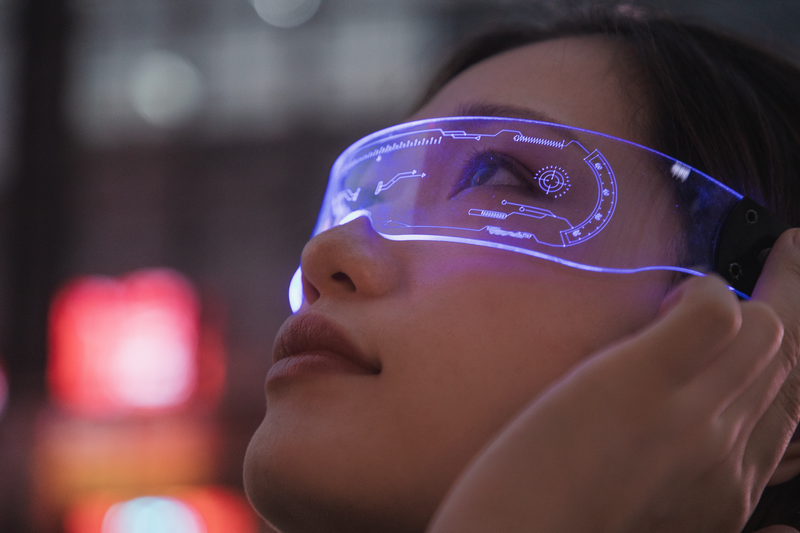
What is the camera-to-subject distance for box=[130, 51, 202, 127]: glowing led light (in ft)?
24.0

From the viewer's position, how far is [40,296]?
5930 millimetres

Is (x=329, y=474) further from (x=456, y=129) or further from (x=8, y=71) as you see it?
(x=8, y=71)

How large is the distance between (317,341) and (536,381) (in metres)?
0.30

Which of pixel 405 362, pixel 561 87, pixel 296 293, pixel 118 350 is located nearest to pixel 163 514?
pixel 118 350

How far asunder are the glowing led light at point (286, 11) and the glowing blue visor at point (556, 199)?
693cm

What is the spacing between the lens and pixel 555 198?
2.79 ft

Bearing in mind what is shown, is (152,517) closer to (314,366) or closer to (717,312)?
(314,366)

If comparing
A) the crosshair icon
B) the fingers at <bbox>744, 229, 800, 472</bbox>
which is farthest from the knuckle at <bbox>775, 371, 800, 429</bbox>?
the crosshair icon

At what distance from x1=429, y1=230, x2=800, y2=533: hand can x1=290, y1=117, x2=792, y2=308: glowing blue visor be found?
0.56 ft

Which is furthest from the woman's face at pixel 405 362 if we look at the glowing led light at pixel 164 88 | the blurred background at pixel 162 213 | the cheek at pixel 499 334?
the glowing led light at pixel 164 88

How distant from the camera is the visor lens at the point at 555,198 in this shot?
32.5 inches

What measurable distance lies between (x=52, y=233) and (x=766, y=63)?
266 inches

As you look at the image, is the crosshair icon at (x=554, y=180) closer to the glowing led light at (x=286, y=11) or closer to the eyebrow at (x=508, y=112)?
the eyebrow at (x=508, y=112)

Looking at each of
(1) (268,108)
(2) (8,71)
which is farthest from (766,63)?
(2) (8,71)
